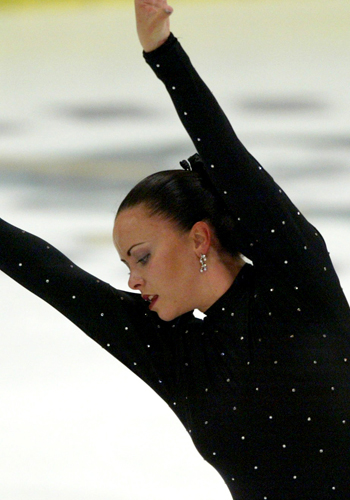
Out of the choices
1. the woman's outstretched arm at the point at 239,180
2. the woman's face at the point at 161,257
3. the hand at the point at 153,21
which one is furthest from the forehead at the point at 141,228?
the hand at the point at 153,21

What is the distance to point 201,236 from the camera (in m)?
1.16

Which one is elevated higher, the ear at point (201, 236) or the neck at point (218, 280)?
the ear at point (201, 236)

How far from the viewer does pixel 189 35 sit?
3697 millimetres

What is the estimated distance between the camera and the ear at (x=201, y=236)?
1158 mm

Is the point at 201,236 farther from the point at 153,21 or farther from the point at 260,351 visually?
the point at 153,21

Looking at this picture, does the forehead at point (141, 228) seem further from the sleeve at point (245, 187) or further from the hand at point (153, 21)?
the hand at point (153, 21)

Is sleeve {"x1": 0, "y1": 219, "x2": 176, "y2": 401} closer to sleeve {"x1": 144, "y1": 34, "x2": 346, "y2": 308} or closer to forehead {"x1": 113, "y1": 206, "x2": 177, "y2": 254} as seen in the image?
forehead {"x1": 113, "y1": 206, "x2": 177, "y2": 254}

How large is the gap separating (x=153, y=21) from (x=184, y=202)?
265mm

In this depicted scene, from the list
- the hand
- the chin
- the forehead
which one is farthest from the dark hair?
the hand

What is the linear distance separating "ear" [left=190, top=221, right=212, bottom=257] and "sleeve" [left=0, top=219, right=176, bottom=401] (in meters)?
0.13

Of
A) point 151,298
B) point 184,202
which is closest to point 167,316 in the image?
point 151,298

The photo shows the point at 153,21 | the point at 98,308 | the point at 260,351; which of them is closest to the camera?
the point at 153,21

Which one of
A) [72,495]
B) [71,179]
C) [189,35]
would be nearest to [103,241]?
[71,179]

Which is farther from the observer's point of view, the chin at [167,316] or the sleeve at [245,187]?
the chin at [167,316]
